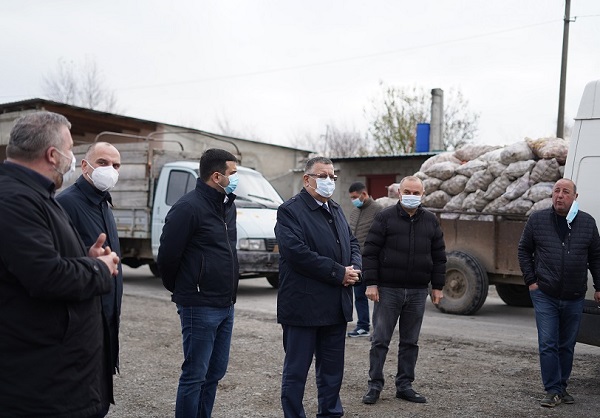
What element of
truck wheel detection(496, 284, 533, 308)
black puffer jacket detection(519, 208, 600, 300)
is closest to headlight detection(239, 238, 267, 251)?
truck wheel detection(496, 284, 533, 308)

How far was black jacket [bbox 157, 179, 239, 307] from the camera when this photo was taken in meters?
4.51

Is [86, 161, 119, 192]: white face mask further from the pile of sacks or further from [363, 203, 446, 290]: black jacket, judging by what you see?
the pile of sacks

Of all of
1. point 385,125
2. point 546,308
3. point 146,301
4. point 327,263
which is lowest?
point 146,301

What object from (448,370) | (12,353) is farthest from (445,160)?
(12,353)

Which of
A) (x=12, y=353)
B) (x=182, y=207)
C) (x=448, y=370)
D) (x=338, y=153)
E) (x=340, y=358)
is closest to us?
(x=12, y=353)

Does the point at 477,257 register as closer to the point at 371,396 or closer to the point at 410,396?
the point at 410,396

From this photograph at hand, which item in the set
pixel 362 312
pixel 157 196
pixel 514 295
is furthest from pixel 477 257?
pixel 157 196

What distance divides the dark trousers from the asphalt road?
409 cm

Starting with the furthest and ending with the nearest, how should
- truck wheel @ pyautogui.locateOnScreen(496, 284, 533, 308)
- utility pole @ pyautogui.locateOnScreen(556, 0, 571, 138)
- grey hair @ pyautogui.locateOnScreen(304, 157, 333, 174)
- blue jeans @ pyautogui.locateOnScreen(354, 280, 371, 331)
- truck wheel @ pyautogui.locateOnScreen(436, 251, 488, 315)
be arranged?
utility pole @ pyautogui.locateOnScreen(556, 0, 571, 138) → truck wheel @ pyautogui.locateOnScreen(496, 284, 533, 308) → truck wheel @ pyautogui.locateOnScreen(436, 251, 488, 315) → blue jeans @ pyautogui.locateOnScreen(354, 280, 371, 331) → grey hair @ pyautogui.locateOnScreen(304, 157, 333, 174)

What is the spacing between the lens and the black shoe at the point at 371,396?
578 centimetres

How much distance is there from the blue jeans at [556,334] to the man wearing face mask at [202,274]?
9.21 feet

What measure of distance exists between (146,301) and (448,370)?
6264 mm

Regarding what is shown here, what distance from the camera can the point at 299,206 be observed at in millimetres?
4965

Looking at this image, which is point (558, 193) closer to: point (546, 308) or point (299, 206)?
point (546, 308)
